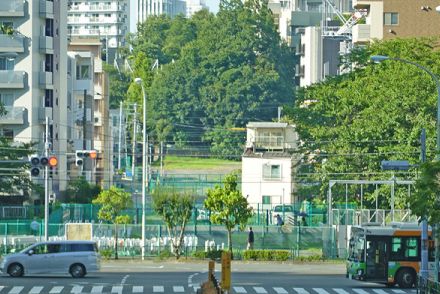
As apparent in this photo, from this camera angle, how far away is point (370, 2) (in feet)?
384

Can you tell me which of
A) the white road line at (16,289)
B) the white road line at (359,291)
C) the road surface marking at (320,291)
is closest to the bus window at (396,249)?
the white road line at (359,291)

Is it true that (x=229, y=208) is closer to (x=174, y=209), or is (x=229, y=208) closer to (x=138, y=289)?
(x=174, y=209)

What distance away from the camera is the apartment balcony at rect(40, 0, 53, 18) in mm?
102375

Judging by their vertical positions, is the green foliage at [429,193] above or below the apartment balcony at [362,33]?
below

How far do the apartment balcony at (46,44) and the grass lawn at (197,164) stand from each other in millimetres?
59509

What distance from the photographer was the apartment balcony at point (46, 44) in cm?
10225

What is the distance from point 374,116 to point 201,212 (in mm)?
17192

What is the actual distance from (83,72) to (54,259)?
6334 cm

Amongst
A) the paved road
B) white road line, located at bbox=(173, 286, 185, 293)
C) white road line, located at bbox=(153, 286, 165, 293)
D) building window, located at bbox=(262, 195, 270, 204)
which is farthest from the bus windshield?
building window, located at bbox=(262, 195, 270, 204)

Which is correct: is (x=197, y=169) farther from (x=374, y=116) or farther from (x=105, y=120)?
(x=374, y=116)

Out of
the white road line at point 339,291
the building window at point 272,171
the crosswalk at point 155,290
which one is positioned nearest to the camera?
the crosswalk at point 155,290

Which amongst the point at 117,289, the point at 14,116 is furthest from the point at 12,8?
the point at 117,289

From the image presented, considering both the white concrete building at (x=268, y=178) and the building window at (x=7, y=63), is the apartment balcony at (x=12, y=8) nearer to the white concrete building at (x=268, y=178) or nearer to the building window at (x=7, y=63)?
the building window at (x=7, y=63)

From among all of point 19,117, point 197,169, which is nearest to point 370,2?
point 19,117
